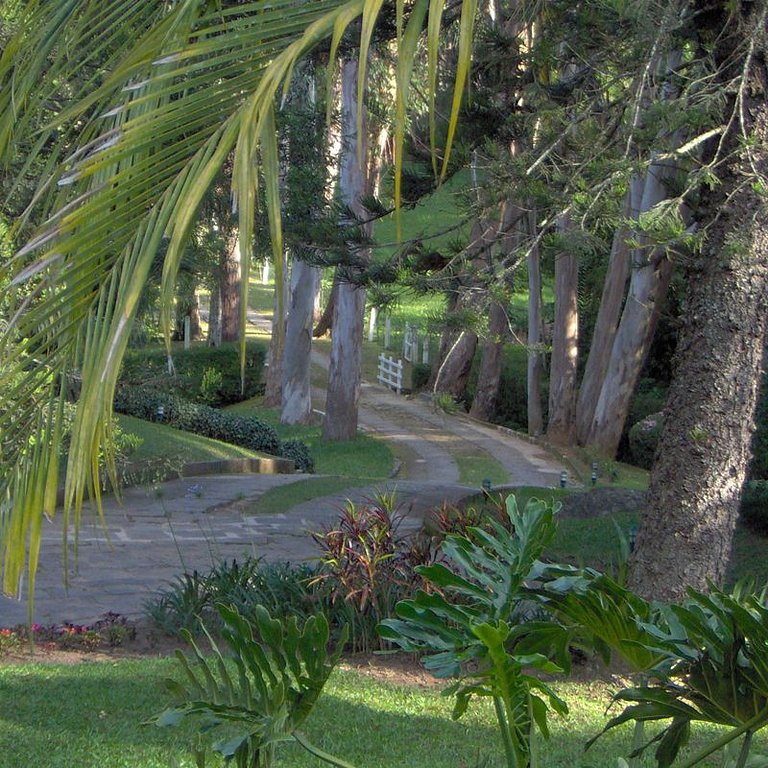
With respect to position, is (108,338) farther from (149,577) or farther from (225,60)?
(149,577)

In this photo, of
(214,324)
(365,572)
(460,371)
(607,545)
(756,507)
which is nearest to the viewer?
(365,572)

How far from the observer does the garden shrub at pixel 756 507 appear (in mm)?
10711

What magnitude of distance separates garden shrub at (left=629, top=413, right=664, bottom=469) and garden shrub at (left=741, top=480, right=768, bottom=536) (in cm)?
945

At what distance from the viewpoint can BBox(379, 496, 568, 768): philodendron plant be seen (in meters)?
2.01

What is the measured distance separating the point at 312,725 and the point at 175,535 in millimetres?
6430

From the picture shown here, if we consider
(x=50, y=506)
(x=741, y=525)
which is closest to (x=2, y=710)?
(x=50, y=506)

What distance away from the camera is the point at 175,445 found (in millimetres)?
17281

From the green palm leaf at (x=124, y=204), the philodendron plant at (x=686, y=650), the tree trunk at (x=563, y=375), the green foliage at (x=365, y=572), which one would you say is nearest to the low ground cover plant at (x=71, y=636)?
the green foliage at (x=365, y=572)

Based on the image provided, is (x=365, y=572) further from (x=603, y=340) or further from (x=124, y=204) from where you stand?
(x=603, y=340)

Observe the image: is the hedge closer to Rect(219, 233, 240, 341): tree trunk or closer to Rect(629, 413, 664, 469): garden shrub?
Rect(629, 413, 664, 469): garden shrub

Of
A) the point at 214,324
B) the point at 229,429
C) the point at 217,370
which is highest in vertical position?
the point at 214,324

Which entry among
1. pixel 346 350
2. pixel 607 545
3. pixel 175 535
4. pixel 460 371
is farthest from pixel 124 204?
pixel 460 371

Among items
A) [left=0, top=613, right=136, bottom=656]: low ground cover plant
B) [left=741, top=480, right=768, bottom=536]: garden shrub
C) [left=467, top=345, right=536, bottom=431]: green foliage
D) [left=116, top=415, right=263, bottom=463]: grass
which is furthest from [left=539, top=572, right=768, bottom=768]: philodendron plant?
[left=467, top=345, right=536, bottom=431]: green foliage

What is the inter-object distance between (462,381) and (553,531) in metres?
27.3
